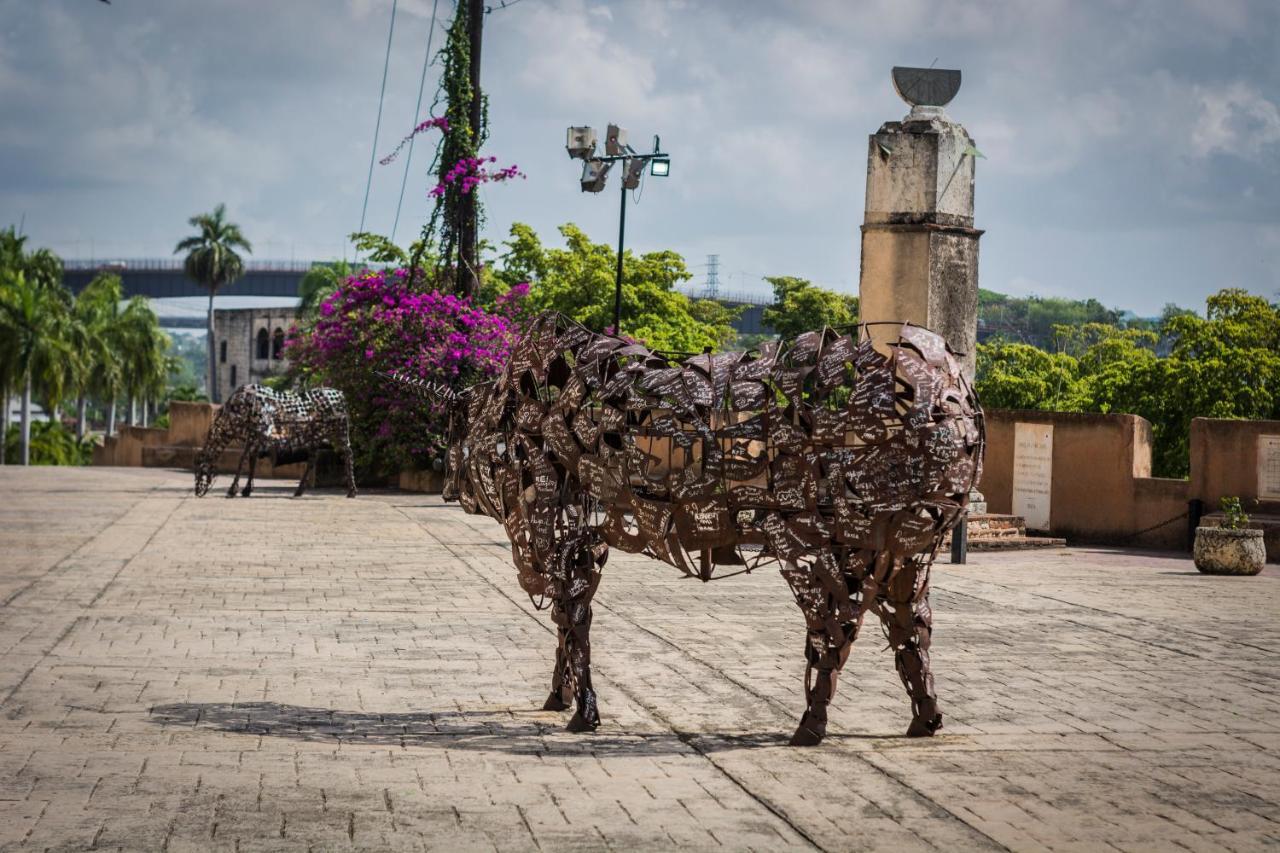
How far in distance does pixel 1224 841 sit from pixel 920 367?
253 centimetres

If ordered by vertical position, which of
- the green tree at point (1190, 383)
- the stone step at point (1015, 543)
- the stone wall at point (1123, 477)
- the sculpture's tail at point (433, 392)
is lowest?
the stone step at point (1015, 543)

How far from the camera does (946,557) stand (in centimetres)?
1789

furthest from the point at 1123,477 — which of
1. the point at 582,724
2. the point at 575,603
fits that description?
the point at 582,724

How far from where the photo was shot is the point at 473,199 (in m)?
31.5

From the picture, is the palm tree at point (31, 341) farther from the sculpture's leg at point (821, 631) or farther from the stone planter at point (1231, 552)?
the sculpture's leg at point (821, 631)

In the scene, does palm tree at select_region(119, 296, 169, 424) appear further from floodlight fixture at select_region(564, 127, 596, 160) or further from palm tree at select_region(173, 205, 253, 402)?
floodlight fixture at select_region(564, 127, 596, 160)

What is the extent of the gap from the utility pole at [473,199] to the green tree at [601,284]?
46.3 ft

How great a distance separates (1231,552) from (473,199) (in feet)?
61.8

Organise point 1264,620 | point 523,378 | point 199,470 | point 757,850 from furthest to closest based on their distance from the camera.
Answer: point 199,470 → point 1264,620 → point 523,378 → point 757,850

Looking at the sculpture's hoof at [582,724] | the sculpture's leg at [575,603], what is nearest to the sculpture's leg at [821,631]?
the sculpture's hoof at [582,724]

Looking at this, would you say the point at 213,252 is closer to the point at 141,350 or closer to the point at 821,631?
the point at 141,350

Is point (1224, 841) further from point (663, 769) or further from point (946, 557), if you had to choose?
point (946, 557)

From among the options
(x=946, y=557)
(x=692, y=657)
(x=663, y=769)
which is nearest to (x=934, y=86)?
(x=946, y=557)

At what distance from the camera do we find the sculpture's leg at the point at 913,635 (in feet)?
24.6
